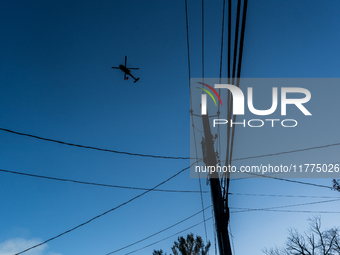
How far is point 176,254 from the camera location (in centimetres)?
2116

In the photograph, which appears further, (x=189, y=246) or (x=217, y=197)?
(x=189, y=246)

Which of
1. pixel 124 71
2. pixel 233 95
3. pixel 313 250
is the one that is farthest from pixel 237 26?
pixel 313 250

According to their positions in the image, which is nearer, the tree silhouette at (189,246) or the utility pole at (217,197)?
the utility pole at (217,197)

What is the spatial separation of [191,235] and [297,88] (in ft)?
63.3

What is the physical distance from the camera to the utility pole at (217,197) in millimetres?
6316

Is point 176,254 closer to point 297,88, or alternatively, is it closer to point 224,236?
point 224,236

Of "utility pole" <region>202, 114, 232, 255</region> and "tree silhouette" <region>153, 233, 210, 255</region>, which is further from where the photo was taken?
"tree silhouette" <region>153, 233, 210, 255</region>

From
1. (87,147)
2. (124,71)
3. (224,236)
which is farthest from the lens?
(124,71)

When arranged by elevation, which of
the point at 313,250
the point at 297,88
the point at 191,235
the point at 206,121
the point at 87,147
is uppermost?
the point at 297,88

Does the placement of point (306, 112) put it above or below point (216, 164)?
above

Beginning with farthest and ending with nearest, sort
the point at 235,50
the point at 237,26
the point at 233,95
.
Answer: the point at 233,95, the point at 235,50, the point at 237,26

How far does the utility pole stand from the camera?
6316 mm

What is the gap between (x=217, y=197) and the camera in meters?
7.02

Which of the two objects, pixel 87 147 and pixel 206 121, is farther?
pixel 206 121
